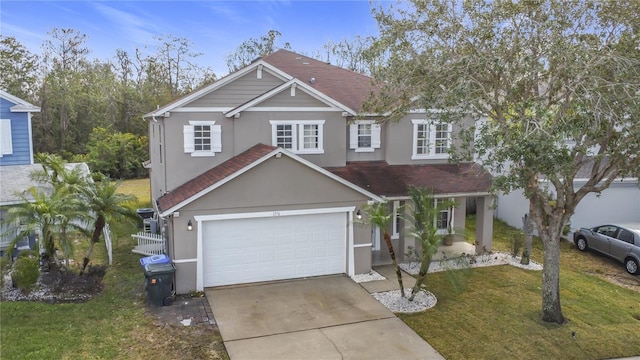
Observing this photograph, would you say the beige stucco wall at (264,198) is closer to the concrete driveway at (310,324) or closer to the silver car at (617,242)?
the concrete driveway at (310,324)

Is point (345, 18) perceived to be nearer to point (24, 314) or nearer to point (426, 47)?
point (426, 47)

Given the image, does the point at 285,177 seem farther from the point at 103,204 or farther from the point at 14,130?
the point at 14,130

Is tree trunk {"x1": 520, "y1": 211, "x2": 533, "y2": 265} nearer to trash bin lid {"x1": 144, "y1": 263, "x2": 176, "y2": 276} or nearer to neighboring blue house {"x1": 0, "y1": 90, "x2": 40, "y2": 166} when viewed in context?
trash bin lid {"x1": 144, "y1": 263, "x2": 176, "y2": 276}

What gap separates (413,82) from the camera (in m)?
12.7

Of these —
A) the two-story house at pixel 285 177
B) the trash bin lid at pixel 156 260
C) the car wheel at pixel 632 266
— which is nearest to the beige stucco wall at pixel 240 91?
the two-story house at pixel 285 177

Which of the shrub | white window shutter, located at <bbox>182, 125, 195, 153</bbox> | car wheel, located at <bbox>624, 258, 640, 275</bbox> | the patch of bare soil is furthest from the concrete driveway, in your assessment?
car wheel, located at <bbox>624, 258, 640, 275</bbox>

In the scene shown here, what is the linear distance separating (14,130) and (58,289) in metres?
8.17

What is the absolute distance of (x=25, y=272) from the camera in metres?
11.9

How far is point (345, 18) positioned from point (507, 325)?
12688 mm

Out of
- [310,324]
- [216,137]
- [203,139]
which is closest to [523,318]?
[310,324]

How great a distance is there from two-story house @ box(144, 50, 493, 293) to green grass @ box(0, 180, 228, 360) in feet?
6.58

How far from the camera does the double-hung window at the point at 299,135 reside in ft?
53.7

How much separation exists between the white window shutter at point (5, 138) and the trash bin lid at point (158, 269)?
9.06m

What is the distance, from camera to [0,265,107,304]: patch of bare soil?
475 inches
